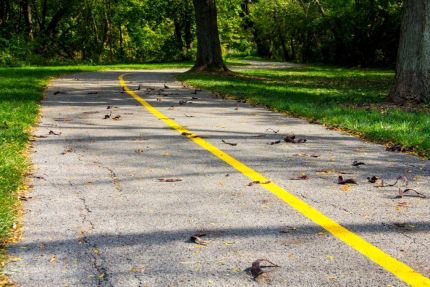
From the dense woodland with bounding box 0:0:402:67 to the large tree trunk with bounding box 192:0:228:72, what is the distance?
15.0 meters

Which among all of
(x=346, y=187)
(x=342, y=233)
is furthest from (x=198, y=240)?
(x=346, y=187)

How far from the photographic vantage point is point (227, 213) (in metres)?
5.13

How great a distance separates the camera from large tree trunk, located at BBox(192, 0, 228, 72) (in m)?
28.2

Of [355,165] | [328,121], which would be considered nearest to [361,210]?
[355,165]

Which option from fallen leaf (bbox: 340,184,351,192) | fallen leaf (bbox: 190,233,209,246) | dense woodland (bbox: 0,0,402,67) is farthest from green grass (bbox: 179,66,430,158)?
dense woodland (bbox: 0,0,402,67)

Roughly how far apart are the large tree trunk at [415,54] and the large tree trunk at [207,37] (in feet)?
48.5

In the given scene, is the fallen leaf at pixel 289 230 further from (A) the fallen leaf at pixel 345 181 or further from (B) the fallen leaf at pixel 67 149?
(B) the fallen leaf at pixel 67 149

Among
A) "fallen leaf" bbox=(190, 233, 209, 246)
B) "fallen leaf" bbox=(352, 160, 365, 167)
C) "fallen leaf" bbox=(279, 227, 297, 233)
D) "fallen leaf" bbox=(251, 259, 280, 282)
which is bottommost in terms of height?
"fallen leaf" bbox=(352, 160, 365, 167)

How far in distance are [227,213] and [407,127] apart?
6080 millimetres

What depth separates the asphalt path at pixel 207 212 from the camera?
3.82m

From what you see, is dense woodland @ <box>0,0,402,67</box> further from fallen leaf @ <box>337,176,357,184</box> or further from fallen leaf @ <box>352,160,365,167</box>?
fallen leaf @ <box>337,176,357,184</box>

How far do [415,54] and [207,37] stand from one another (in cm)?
1558

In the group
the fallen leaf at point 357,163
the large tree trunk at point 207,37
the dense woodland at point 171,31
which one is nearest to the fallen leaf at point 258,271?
the fallen leaf at point 357,163

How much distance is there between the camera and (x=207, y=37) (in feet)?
93.5
